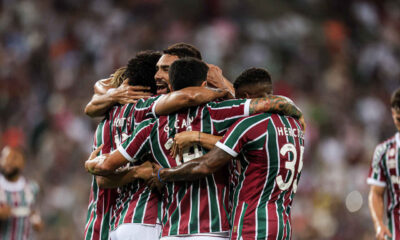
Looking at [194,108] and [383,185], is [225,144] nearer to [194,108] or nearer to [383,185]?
[194,108]

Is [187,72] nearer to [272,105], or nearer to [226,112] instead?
[226,112]

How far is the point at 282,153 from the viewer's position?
3717mm

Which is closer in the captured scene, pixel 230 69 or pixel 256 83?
pixel 256 83

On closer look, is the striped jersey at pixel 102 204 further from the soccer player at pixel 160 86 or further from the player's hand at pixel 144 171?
the player's hand at pixel 144 171

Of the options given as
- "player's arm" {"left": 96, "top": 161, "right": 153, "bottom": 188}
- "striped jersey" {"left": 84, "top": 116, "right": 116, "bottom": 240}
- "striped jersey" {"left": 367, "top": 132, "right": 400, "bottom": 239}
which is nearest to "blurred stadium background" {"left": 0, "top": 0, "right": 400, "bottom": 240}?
"striped jersey" {"left": 367, "top": 132, "right": 400, "bottom": 239}

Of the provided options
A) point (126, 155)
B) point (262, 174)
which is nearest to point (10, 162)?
point (126, 155)

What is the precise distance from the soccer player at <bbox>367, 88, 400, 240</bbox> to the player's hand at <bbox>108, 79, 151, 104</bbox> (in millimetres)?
2403

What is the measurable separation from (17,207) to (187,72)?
5.39m

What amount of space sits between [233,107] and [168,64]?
0.73 m

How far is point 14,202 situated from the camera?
828 centimetres

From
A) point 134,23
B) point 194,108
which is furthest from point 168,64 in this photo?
point 134,23

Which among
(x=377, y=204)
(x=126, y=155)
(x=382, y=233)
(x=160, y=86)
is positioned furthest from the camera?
(x=377, y=204)

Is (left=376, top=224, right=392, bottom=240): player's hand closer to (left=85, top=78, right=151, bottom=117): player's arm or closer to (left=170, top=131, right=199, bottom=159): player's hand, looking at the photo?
(left=170, top=131, right=199, bottom=159): player's hand

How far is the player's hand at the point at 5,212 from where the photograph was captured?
8008mm
